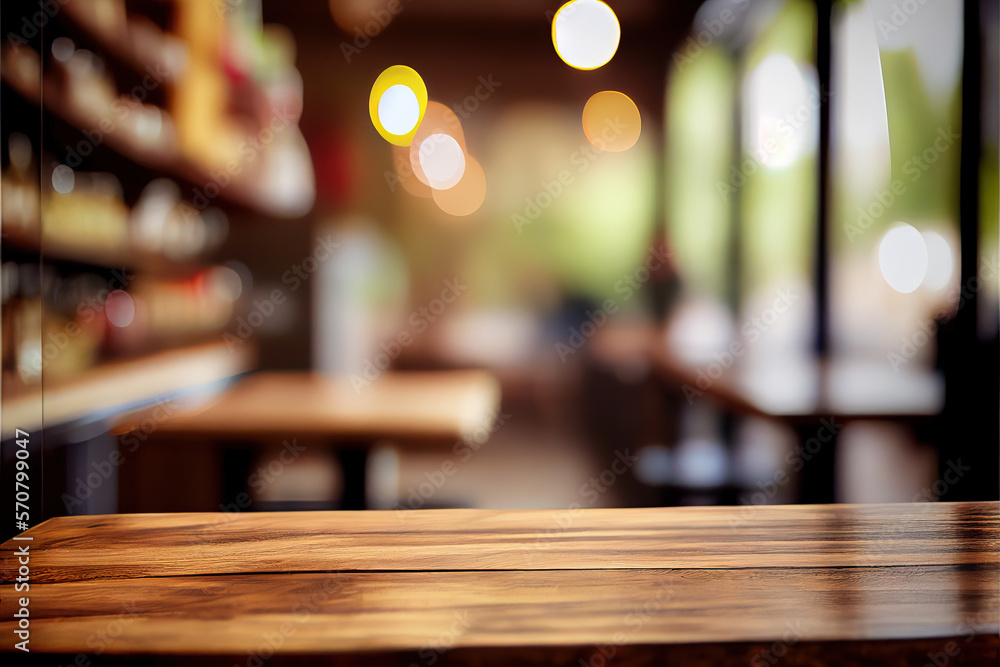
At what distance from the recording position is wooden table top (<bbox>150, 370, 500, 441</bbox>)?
174 cm

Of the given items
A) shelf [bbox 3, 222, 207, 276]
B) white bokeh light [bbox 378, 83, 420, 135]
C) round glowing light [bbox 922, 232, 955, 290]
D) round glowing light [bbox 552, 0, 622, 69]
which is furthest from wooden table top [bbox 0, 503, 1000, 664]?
white bokeh light [bbox 378, 83, 420, 135]

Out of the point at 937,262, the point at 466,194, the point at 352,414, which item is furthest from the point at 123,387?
the point at 466,194

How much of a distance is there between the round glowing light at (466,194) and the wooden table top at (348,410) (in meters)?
4.21

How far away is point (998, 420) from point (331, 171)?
5244mm

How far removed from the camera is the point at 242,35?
12.6ft

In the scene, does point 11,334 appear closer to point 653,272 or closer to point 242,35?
point 242,35

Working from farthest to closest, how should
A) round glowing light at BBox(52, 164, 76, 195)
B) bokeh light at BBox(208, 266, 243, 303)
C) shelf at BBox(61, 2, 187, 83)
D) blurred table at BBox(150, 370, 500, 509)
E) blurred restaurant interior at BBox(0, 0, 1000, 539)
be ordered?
bokeh light at BBox(208, 266, 243, 303) → round glowing light at BBox(52, 164, 76, 195) → shelf at BBox(61, 2, 187, 83) → blurred restaurant interior at BBox(0, 0, 1000, 539) → blurred table at BBox(150, 370, 500, 509)

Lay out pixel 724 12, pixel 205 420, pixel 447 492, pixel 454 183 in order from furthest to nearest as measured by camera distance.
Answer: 1. pixel 454 183
2. pixel 724 12
3. pixel 447 492
4. pixel 205 420

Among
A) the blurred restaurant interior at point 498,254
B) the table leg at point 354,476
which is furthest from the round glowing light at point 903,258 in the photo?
the table leg at point 354,476

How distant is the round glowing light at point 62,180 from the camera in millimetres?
2496

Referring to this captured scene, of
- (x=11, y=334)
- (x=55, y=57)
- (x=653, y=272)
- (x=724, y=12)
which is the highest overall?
(x=724, y=12)

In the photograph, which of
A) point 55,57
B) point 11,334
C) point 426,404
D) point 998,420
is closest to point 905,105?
point 998,420

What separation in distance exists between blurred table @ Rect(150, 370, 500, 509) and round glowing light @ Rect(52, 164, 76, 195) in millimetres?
1075

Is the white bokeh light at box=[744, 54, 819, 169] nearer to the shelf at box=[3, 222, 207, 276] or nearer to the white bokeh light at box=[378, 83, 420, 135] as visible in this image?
the white bokeh light at box=[378, 83, 420, 135]
